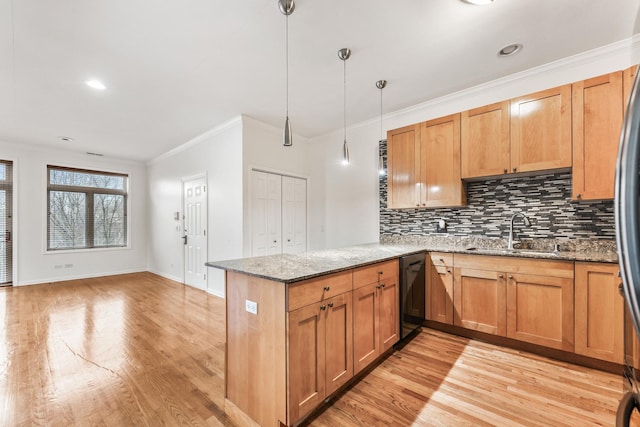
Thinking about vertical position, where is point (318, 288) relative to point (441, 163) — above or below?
below

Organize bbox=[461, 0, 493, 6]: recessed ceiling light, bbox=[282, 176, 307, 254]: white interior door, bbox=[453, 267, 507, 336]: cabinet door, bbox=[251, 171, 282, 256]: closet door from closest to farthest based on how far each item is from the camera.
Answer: bbox=[461, 0, 493, 6]: recessed ceiling light, bbox=[453, 267, 507, 336]: cabinet door, bbox=[251, 171, 282, 256]: closet door, bbox=[282, 176, 307, 254]: white interior door

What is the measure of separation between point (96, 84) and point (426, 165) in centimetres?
383

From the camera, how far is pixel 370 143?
4.09m

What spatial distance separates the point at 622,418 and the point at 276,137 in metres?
4.39

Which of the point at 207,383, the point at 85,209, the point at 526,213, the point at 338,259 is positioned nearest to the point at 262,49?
the point at 338,259

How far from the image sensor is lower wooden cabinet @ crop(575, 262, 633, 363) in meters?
1.99

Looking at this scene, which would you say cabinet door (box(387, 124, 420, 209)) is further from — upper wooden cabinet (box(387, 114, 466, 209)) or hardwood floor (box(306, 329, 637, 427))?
hardwood floor (box(306, 329, 637, 427))

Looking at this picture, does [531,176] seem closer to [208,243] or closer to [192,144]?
[208,243]

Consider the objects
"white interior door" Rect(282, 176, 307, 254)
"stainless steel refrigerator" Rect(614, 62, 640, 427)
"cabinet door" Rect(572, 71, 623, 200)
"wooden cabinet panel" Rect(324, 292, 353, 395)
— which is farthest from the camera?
"white interior door" Rect(282, 176, 307, 254)

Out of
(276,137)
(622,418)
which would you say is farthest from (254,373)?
(276,137)

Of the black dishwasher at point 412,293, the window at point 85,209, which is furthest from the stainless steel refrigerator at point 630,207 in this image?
the window at point 85,209

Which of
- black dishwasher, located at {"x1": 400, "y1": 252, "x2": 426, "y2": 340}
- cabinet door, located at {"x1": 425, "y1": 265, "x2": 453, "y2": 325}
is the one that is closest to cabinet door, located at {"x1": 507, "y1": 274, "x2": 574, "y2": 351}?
cabinet door, located at {"x1": 425, "y1": 265, "x2": 453, "y2": 325}

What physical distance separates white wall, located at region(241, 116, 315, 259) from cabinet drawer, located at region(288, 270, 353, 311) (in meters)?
2.45

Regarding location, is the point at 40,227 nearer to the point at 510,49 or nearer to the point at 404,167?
the point at 404,167
